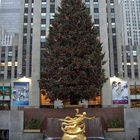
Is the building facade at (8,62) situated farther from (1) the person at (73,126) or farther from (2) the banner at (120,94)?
(1) the person at (73,126)

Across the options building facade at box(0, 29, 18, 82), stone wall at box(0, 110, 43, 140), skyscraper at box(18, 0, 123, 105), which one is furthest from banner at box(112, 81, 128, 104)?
building facade at box(0, 29, 18, 82)

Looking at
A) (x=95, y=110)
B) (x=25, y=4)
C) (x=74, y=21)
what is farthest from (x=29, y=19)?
(x=95, y=110)

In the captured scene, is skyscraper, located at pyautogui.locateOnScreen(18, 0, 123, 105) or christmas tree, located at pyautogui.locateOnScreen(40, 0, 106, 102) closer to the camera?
christmas tree, located at pyautogui.locateOnScreen(40, 0, 106, 102)

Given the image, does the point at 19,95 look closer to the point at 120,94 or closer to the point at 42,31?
the point at 120,94

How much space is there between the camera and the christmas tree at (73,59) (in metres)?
36.8

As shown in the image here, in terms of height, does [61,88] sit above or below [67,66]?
below

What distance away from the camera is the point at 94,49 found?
127 feet

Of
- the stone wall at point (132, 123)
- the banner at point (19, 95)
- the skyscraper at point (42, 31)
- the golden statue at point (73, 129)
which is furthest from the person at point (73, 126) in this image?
the skyscraper at point (42, 31)

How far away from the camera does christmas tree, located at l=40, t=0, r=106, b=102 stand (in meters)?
36.8

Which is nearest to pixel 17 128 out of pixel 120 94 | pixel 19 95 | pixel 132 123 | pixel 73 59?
pixel 73 59

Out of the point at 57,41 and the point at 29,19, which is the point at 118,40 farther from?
the point at 57,41

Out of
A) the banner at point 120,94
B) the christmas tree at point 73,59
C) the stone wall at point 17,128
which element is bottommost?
the stone wall at point 17,128

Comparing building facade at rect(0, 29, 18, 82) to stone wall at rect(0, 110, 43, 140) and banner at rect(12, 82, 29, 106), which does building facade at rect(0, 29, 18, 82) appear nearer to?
banner at rect(12, 82, 29, 106)

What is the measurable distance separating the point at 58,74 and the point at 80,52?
374 cm
